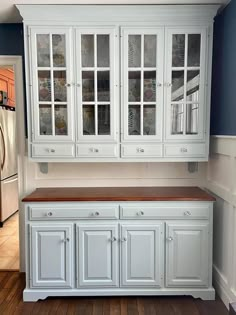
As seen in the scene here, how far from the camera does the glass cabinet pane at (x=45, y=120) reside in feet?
8.26

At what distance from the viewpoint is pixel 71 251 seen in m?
2.42

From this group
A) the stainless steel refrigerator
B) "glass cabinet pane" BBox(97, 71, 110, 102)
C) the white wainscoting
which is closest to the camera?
the white wainscoting

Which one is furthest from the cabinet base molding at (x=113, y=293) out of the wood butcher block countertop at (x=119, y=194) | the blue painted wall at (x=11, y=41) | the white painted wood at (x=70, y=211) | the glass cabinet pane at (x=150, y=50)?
the blue painted wall at (x=11, y=41)

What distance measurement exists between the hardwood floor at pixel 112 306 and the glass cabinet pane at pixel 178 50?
6.48ft

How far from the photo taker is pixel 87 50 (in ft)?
8.13

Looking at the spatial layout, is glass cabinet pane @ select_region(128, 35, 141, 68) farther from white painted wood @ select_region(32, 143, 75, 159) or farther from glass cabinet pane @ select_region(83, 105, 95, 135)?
white painted wood @ select_region(32, 143, 75, 159)

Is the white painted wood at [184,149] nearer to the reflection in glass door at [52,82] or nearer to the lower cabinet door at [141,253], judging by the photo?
the lower cabinet door at [141,253]

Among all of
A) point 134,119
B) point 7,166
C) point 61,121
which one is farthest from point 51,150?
point 7,166

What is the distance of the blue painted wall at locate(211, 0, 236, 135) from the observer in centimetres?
227

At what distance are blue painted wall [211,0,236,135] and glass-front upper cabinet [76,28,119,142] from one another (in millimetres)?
884

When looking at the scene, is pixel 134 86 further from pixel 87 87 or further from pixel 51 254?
pixel 51 254

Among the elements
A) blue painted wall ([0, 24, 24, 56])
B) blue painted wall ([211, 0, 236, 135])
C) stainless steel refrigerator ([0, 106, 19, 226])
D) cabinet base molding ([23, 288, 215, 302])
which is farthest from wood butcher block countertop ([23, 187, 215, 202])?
stainless steel refrigerator ([0, 106, 19, 226])

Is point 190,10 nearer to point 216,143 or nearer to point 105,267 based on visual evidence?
point 216,143

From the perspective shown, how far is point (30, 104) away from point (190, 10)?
5.03ft
